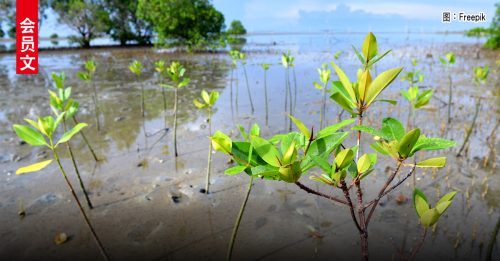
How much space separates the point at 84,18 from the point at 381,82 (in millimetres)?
30209

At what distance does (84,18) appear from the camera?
26.0m

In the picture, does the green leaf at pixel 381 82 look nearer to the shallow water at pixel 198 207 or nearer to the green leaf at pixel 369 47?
the green leaf at pixel 369 47

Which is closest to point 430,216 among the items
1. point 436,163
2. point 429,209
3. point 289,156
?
point 429,209

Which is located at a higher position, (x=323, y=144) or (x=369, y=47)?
(x=369, y=47)

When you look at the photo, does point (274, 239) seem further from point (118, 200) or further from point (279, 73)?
point (279, 73)

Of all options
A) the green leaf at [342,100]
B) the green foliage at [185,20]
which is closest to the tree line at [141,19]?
the green foliage at [185,20]

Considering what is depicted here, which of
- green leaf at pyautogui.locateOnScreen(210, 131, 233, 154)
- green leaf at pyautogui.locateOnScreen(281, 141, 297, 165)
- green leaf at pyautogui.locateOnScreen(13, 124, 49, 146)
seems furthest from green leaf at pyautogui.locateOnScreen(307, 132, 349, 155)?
green leaf at pyautogui.locateOnScreen(13, 124, 49, 146)

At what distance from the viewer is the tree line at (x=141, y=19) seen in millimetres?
18688

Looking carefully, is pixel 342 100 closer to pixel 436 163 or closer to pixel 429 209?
pixel 436 163

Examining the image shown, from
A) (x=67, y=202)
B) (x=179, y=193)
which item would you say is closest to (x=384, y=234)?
(x=179, y=193)

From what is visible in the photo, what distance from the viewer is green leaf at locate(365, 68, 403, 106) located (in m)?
0.85

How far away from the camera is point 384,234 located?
2205 mm

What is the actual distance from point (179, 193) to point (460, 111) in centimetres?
489

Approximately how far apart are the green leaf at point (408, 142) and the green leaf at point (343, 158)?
0.12 m
